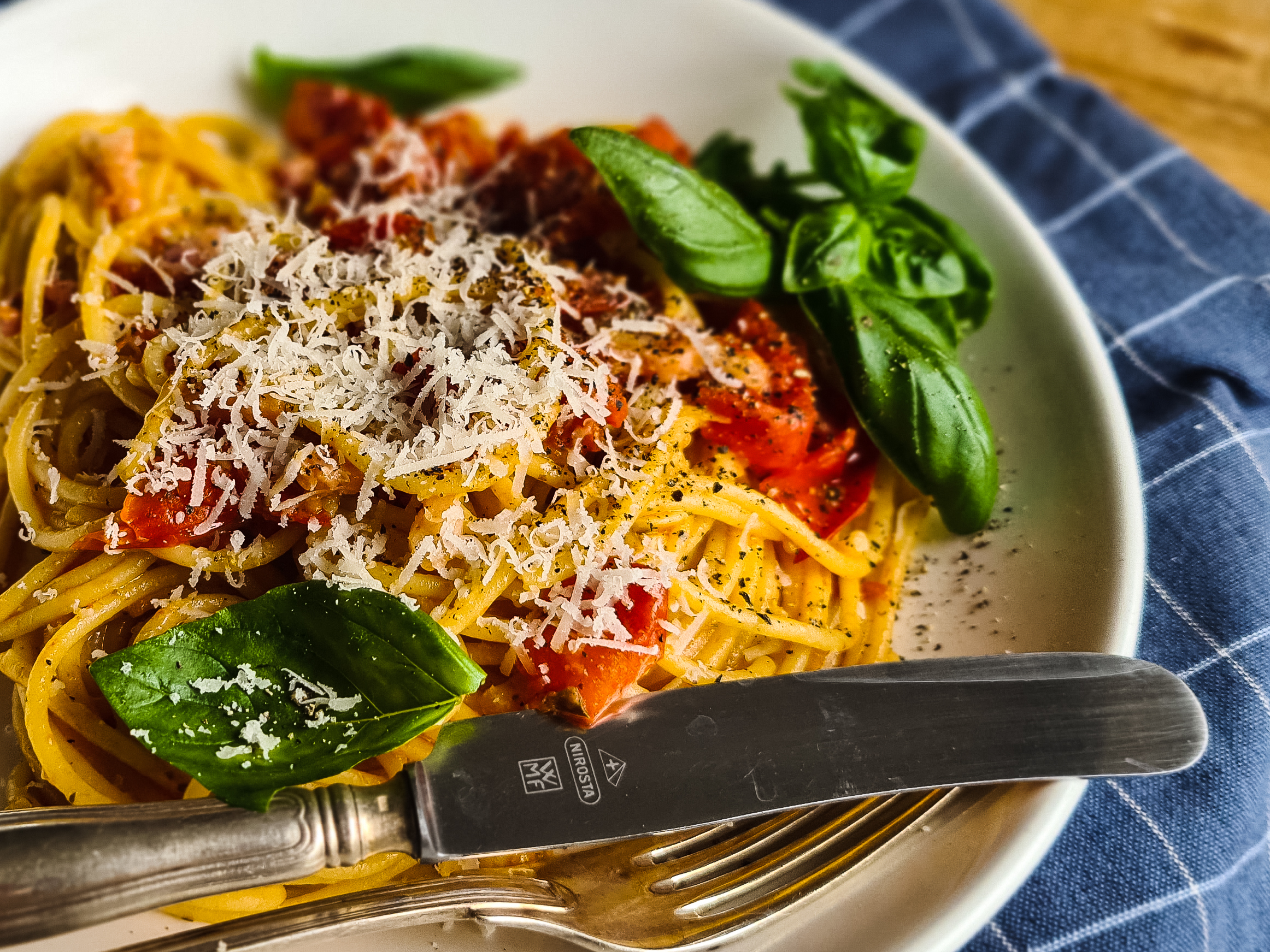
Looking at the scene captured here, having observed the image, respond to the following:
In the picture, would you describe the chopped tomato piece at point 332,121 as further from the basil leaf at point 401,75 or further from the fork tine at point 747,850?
the fork tine at point 747,850

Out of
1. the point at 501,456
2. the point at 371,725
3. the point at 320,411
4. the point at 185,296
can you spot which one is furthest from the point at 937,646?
the point at 185,296

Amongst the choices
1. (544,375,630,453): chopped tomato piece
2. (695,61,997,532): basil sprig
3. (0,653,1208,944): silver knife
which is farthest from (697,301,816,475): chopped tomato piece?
(0,653,1208,944): silver knife

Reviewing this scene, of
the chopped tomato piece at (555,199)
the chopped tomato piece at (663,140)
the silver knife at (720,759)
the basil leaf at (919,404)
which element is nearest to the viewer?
the silver knife at (720,759)

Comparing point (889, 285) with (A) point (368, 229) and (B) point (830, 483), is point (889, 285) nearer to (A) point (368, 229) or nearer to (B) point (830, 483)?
(B) point (830, 483)

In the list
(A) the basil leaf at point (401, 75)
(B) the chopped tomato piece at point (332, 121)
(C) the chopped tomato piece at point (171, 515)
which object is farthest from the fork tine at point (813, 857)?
(A) the basil leaf at point (401, 75)

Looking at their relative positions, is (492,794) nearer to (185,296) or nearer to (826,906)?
(826,906)

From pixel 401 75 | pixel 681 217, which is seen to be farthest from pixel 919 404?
pixel 401 75
